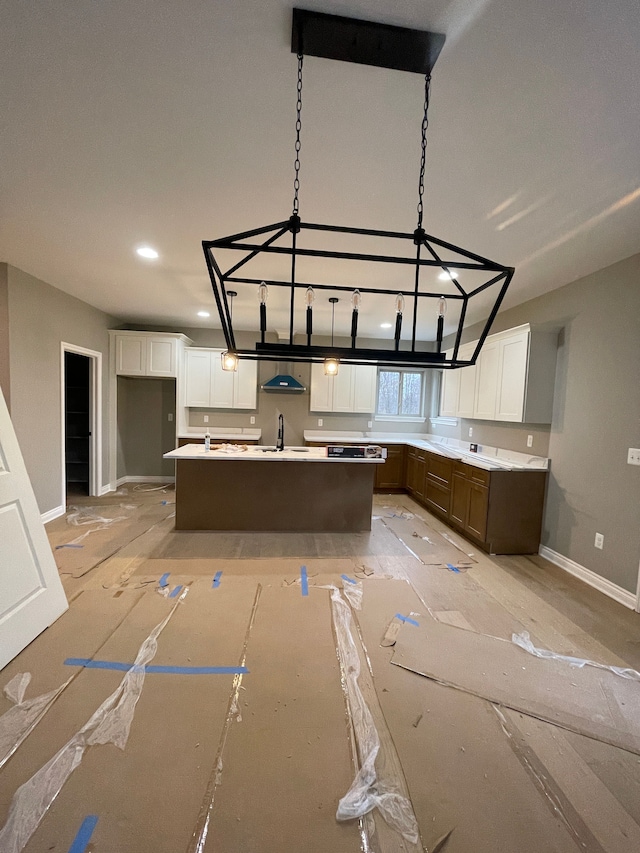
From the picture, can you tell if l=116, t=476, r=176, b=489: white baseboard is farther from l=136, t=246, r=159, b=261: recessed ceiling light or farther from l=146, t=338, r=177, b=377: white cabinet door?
l=136, t=246, r=159, b=261: recessed ceiling light

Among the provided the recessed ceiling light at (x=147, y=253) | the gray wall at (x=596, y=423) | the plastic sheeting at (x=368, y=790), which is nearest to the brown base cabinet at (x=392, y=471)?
the gray wall at (x=596, y=423)

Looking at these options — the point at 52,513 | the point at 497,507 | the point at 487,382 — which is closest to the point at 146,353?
the point at 52,513

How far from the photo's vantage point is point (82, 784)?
1.33 m

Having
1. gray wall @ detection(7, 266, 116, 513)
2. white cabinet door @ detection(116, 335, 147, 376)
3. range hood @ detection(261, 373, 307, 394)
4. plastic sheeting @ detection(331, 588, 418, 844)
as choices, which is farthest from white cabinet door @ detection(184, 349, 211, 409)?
plastic sheeting @ detection(331, 588, 418, 844)

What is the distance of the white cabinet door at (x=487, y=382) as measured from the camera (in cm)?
414

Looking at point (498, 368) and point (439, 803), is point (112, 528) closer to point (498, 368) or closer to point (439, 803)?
point (439, 803)

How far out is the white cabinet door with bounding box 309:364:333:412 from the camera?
5.99m

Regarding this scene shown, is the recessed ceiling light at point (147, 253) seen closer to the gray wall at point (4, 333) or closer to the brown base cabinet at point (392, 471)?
the gray wall at point (4, 333)

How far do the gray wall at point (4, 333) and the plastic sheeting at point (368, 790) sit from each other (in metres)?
4.05

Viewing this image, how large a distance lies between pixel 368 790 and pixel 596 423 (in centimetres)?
317

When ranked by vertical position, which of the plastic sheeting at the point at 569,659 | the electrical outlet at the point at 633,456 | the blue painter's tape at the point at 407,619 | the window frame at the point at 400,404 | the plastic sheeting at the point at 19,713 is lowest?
the plastic sheeting at the point at 19,713

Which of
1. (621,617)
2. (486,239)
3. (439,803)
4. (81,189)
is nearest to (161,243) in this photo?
(81,189)

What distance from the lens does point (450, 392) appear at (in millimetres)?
5273

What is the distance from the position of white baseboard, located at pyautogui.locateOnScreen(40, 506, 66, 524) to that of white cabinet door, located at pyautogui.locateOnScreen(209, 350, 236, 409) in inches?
98.6
